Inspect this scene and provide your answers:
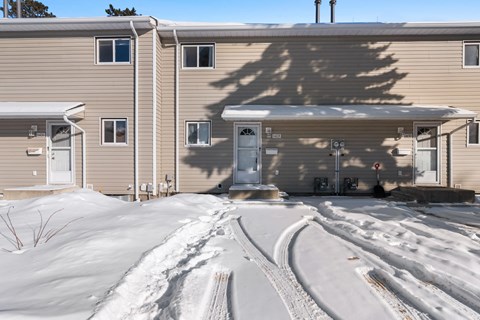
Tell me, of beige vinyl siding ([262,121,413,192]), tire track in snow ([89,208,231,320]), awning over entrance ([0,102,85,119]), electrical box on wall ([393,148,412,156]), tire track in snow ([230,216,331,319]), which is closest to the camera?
tire track in snow ([89,208,231,320])

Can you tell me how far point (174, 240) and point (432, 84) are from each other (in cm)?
983

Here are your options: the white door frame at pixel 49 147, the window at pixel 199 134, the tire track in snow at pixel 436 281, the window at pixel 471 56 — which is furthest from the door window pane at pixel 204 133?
the window at pixel 471 56

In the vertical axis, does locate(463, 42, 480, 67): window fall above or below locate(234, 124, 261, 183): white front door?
above

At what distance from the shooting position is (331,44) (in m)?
10.1

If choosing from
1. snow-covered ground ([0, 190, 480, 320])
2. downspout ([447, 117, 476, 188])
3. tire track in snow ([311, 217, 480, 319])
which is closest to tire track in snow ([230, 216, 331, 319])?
snow-covered ground ([0, 190, 480, 320])

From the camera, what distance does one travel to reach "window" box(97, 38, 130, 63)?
982cm

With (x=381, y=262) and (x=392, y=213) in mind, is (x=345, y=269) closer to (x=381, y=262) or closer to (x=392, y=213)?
(x=381, y=262)

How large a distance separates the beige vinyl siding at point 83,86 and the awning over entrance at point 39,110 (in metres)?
0.37

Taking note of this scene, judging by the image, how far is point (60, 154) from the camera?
10062 millimetres

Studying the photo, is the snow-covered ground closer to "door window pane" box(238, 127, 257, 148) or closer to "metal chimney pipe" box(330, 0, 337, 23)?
"door window pane" box(238, 127, 257, 148)

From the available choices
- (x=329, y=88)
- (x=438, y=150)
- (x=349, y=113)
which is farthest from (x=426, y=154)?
(x=329, y=88)

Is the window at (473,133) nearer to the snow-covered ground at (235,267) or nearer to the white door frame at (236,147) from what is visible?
the snow-covered ground at (235,267)

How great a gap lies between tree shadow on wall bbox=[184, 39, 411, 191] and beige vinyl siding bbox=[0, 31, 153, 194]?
2365mm

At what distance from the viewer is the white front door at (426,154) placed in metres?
10.2
